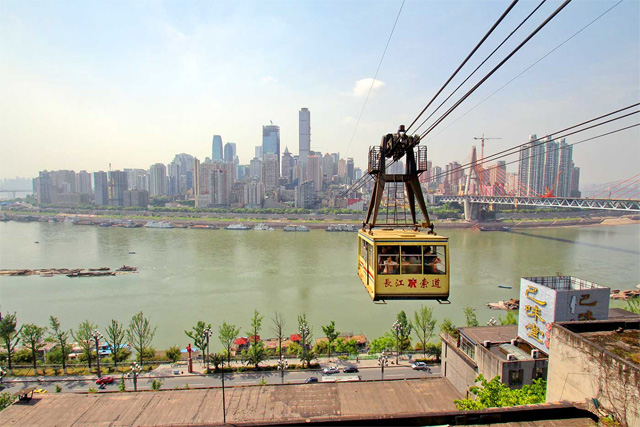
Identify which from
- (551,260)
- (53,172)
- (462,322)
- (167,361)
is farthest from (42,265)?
(53,172)

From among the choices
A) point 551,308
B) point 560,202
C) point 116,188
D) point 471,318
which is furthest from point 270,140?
point 551,308

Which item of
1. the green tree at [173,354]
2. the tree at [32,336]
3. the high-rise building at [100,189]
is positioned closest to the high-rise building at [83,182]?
the high-rise building at [100,189]

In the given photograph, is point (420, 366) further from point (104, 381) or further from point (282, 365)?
point (104, 381)

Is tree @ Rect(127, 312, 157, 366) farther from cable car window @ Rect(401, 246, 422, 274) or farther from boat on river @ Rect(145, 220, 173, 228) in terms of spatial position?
boat on river @ Rect(145, 220, 173, 228)

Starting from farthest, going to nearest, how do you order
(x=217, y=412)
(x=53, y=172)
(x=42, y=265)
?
(x=53, y=172)
(x=42, y=265)
(x=217, y=412)

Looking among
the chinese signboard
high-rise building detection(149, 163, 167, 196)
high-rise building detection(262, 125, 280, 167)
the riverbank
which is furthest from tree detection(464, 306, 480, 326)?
high-rise building detection(262, 125, 280, 167)

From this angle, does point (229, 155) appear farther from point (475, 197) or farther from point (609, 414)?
point (609, 414)

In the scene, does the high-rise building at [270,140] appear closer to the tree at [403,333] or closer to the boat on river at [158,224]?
the boat on river at [158,224]
